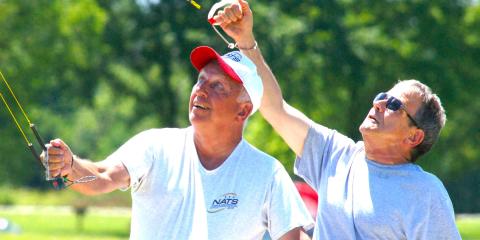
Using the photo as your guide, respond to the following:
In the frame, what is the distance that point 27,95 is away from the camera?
32.8 metres

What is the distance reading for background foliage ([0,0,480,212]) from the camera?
31609mm

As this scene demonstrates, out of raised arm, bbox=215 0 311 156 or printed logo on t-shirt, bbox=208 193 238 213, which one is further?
raised arm, bbox=215 0 311 156

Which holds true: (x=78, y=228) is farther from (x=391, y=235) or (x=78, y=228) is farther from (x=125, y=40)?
(x=391, y=235)

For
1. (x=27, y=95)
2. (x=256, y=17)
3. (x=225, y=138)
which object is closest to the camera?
(x=225, y=138)

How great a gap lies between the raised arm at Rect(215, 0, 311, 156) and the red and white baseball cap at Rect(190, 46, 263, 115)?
58 millimetres

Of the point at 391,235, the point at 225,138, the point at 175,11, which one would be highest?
the point at 175,11

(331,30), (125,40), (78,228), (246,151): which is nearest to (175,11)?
(125,40)

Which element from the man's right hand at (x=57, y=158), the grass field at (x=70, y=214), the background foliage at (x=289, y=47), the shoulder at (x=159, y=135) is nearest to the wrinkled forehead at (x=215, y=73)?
the shoulder at (x=159, y=135)

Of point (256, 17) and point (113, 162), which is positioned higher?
point (256, 17)

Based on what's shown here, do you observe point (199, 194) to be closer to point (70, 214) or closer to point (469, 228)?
point (469, 228)

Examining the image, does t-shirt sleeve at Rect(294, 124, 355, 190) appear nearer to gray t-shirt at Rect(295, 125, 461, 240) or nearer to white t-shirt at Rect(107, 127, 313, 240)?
gray t-shirt at Rect(295, 125, 461, 240)

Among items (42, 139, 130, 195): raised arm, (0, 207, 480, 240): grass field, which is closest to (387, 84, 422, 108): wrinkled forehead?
(42, 139, 130, 195): raised arm

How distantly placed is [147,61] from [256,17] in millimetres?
6162

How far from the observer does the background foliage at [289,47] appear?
104 ft
